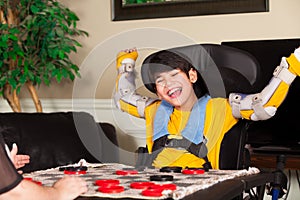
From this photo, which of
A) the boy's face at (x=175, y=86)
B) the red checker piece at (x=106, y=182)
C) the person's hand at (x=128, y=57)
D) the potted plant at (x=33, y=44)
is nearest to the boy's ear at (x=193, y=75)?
the boy's face at (x=175, y=86)

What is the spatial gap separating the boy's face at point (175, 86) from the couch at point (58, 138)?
73 centimetres

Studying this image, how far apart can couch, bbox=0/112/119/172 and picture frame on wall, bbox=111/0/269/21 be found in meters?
0.82

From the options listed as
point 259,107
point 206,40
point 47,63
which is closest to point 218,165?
point 259,107

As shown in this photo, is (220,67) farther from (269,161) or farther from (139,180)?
(139,180)

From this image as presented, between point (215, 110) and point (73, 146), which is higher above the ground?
point (215, 110)

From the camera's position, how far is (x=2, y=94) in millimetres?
4176

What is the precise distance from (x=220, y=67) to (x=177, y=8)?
114cm

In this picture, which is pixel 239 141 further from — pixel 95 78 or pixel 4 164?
pixel 95 78

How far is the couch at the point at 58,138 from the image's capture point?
10.2 ft

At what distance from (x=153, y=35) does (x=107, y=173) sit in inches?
70.3

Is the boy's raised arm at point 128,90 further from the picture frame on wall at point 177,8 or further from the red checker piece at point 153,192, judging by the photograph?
the red checker piece at point 153,192

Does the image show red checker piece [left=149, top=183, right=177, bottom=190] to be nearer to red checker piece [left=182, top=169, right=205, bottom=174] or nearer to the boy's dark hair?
red checker piece [left=182, top=169, right=205, bottom=174]

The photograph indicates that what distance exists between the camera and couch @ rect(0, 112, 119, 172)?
3.10 metres

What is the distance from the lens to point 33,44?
408 centimetres
